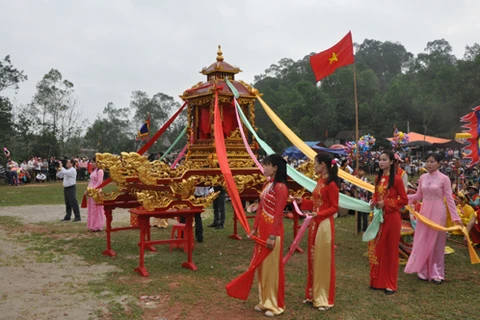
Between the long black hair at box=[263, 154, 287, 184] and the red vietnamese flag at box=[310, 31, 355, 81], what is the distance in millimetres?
3581

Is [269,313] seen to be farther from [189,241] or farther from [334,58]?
[334,58]

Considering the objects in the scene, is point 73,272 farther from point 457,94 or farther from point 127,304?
point 457,94

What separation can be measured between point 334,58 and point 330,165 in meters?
3.48

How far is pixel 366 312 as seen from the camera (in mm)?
4637

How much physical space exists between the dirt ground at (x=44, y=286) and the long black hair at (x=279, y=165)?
2.49 meters

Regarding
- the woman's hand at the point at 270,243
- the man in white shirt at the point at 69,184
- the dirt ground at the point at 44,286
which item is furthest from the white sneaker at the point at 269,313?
the man in white shirt at the point at 69,184

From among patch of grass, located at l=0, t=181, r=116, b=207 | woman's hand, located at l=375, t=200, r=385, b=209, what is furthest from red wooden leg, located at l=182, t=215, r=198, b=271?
patch of grass, located at l=0, t=181, r=116, b=207

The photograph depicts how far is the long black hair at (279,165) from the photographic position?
4.48m

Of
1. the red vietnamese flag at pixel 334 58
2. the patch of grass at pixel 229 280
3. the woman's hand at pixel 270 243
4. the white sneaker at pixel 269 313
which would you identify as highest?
the red vietnamese flag at pixel 334 58

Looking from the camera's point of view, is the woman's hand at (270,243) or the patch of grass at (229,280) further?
the patch of grass at (229,280)

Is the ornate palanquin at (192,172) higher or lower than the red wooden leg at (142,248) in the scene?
higher

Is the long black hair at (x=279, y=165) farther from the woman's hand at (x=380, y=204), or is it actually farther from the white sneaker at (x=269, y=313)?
the woman's hand at (x=380, y=204)

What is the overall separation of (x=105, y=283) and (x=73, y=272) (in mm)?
870

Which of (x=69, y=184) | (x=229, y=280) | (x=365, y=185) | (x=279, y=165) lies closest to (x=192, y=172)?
(x=229, y=280)
